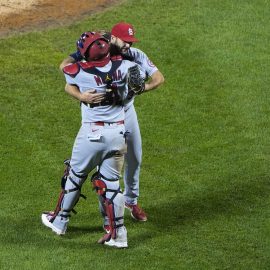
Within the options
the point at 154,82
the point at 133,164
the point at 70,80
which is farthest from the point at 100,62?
the point at 133,164

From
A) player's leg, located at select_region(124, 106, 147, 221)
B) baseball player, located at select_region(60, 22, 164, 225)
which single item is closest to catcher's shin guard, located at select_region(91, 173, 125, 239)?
baseball player, located at select_region(60, 22, 164, 225)

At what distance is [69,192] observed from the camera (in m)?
10.5

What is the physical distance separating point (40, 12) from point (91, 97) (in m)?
8.07

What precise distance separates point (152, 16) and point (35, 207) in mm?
6864

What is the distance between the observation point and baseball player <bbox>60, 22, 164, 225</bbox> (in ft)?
35.0

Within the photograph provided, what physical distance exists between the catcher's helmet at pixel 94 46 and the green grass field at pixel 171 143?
184 centimetres

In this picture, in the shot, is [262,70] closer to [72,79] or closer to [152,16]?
[152,16]

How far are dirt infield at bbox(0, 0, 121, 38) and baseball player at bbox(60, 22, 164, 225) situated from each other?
6299mm

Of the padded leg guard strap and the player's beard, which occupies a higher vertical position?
the player's beard

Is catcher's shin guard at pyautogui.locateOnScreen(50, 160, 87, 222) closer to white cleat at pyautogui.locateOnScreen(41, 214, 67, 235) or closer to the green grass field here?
white cleat at pyautogui.locateOnScreen(41, 214, 67, 235)

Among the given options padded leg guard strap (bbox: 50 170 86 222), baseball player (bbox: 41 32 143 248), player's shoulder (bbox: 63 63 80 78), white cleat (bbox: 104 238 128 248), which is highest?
player's shoulder (bbox: 63 63 80 78)

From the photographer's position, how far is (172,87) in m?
15.1

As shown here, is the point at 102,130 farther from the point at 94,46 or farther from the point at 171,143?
the point at 171,143

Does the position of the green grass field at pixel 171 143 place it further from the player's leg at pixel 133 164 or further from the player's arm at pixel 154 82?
the player's arm at pixel 154 82
